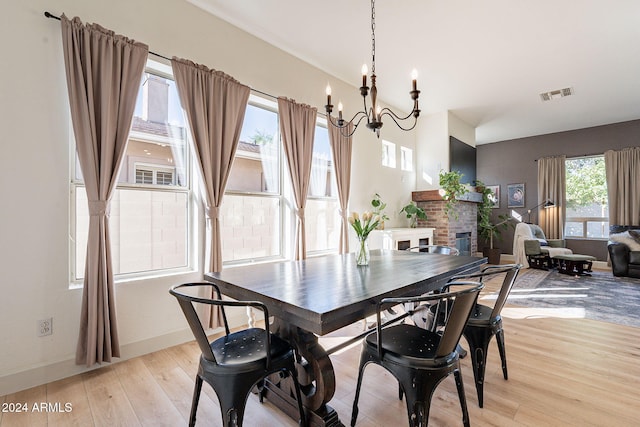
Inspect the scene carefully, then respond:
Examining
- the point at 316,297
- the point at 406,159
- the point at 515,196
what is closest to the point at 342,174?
the point at 406,159

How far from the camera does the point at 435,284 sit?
190 centimetres

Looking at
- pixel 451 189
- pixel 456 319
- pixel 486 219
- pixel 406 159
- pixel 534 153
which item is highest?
pixel 534 153

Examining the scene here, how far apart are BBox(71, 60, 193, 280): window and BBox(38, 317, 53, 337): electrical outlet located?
14.5 inches

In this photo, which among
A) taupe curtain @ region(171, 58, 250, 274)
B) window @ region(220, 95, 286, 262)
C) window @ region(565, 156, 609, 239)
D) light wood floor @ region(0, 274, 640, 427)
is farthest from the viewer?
window @ region(565, 156, 609, 239)

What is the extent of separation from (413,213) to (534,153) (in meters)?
4.24

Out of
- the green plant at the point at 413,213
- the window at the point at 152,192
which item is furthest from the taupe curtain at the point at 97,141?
the green plant at the point at 413,213

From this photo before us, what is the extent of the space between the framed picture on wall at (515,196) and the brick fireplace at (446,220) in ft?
6.22

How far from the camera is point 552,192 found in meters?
→ 6.97

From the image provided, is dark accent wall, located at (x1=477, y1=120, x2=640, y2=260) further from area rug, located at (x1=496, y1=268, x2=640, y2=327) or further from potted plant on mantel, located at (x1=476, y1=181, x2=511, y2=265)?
area rug, located at (x1=496, y1=268, x2=640, y2=327)

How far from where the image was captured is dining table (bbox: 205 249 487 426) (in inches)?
52.1

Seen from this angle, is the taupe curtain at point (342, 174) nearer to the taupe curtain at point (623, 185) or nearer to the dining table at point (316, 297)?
the dining table at point (316, 297)

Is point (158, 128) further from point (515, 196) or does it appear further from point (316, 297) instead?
point (515, 196)

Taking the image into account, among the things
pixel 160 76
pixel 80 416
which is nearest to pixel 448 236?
pixel 160 76

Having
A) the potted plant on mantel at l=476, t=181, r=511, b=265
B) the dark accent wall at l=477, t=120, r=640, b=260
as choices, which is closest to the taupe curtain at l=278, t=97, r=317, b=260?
the potted plant on mantel at l=476, t=181, r=511, b=265
